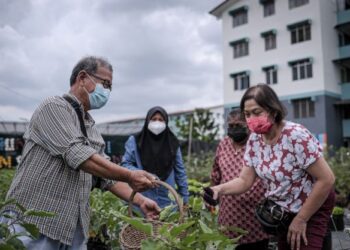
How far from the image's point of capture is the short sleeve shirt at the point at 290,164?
6.48 ft

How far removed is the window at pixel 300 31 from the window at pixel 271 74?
1715mm

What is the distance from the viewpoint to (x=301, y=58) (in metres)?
20.9

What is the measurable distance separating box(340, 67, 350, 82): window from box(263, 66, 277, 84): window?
346 centimetres

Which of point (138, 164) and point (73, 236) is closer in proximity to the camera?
point (73, 236)

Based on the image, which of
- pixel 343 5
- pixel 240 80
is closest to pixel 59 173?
pixel 240 80

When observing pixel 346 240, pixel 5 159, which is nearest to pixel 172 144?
pixel 346 240

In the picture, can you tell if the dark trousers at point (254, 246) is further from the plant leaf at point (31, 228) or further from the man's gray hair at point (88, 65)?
the plant leaf at point (31, 228)

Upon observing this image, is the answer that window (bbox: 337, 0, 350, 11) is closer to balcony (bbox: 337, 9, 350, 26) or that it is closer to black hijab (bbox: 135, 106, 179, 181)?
balcony (bbox: 337, 9, 350, 26)

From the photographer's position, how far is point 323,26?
20562 mm

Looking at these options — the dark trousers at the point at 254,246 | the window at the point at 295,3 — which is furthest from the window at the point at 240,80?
the dark trousers at the point at 254,246

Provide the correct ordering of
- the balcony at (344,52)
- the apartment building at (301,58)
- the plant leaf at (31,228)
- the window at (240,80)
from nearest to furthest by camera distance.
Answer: the plant leaf at (31,228)
the apartment building at (301,58)
the balcony at (344,52)
the window at (240,80)

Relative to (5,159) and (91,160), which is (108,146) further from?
(91,160)

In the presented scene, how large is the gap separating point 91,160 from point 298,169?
0.99 meters

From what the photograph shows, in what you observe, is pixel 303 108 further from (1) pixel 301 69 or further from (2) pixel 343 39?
A: (2) pixel 343 39
